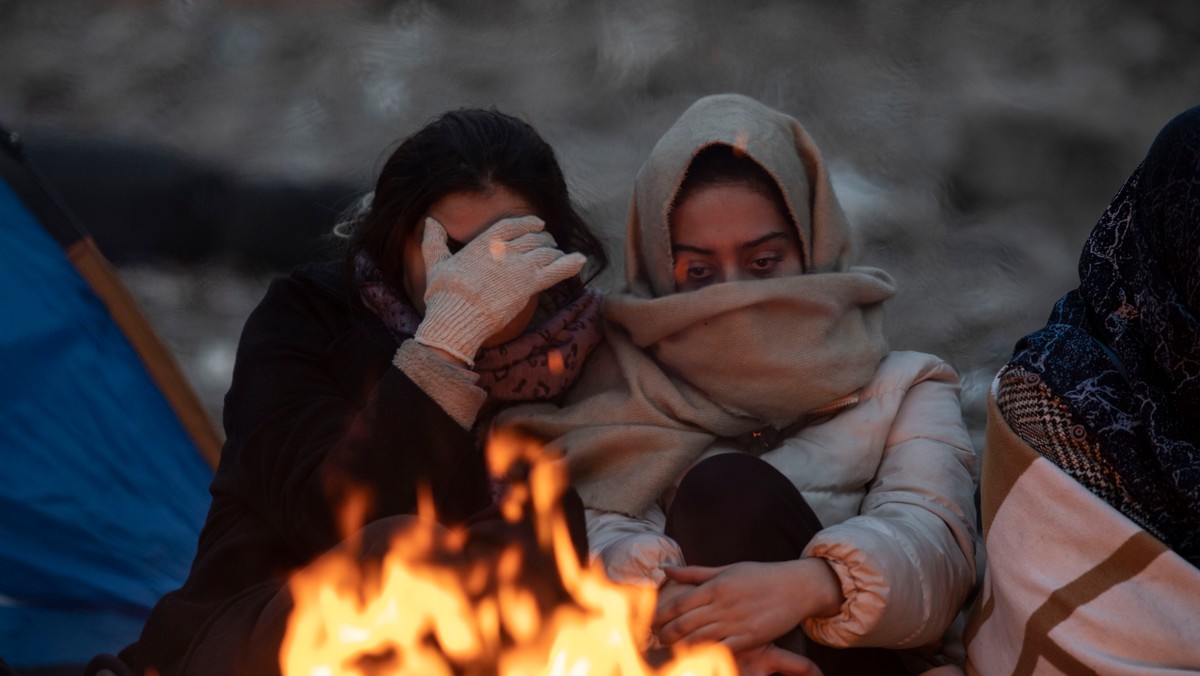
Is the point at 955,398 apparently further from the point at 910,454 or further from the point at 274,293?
the point at 274,293

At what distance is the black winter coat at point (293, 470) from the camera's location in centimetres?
195

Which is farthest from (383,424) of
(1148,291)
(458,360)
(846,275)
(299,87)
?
(299,87)

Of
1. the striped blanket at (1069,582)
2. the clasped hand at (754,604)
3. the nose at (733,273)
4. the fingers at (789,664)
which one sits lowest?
the fingers at (789,664)

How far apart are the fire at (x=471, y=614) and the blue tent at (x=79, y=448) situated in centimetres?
82

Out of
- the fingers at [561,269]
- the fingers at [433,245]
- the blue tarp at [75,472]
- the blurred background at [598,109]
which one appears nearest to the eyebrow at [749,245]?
the fingers at [561,269]

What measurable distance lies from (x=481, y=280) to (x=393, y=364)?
0.70 feet

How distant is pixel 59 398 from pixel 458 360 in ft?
3.41

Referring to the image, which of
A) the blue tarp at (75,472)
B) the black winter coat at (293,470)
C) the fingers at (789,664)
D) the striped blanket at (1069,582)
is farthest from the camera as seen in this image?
the blue tarp at (75,472)

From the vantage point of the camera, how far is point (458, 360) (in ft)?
6.81

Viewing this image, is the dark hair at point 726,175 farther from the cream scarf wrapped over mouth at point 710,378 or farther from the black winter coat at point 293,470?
the black winter coat at point 293,470

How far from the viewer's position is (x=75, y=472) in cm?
250

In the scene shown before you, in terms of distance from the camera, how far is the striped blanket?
4.75 feet

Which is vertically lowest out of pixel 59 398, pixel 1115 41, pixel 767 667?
pixel 767 667

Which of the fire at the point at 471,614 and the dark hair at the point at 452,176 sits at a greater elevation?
the dark hair at the point at 452,176
